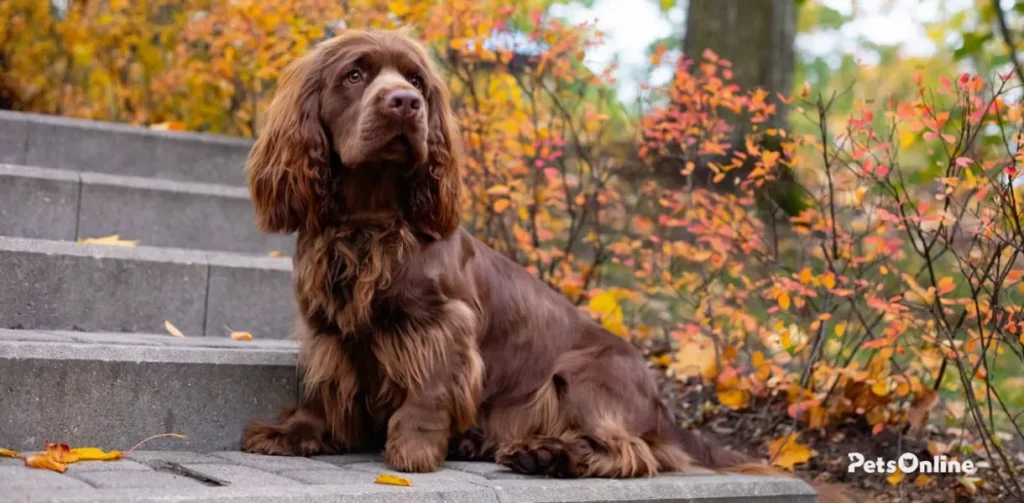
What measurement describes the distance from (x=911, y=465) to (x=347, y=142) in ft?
8.13

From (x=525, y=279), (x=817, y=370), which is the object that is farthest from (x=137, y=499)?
(x=817, y=370)

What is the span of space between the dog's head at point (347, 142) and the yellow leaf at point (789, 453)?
5.52 feet

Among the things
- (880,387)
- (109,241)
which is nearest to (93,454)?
(109,241)

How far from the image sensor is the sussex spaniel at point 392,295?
3311 mm

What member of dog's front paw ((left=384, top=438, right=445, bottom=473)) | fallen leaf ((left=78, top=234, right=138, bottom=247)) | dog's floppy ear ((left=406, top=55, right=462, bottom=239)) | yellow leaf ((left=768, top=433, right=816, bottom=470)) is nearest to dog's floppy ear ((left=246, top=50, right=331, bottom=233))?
dog's floppy ear ((left=406, top=55, right=462, bottom=239))

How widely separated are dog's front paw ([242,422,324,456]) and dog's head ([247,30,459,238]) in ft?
2.10

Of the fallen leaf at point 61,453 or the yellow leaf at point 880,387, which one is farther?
the yellow leaf at point 880,387

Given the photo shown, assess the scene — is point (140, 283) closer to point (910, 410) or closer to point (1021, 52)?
point (910, 410)

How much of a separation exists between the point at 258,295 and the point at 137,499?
2107 mm

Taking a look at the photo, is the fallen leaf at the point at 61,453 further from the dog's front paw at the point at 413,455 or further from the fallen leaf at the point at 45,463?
the dog's front paw at the point at 413,455

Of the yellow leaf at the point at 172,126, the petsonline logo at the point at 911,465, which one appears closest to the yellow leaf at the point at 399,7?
the yellow leaf at the point at 172,126

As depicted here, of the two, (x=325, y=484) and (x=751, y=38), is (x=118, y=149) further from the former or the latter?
(x=751, y=38)

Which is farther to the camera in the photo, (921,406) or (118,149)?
(118,149)

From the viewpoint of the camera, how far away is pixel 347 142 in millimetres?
3295
